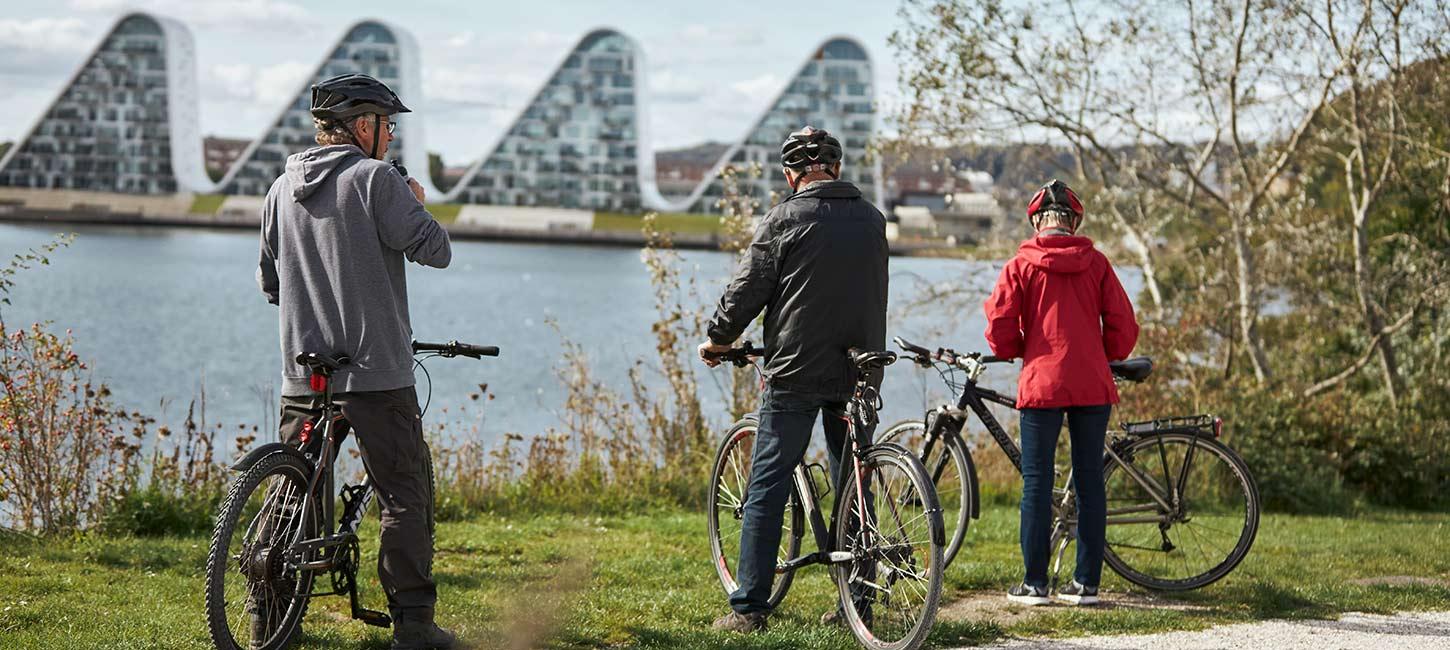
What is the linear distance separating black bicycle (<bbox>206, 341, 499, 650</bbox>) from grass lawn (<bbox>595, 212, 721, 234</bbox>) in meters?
77.1

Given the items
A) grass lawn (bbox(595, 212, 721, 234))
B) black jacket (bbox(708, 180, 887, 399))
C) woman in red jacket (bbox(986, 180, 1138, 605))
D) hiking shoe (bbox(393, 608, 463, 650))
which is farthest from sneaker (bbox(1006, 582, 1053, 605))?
grass lawn (bbox(595, 212, 721, 234))

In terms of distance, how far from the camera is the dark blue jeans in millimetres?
5207

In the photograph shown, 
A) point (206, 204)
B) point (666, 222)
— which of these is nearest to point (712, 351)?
point (666, 222)

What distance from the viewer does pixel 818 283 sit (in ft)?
16.6

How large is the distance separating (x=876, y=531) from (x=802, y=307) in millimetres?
796

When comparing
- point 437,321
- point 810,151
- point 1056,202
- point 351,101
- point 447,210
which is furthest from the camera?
point 447,210

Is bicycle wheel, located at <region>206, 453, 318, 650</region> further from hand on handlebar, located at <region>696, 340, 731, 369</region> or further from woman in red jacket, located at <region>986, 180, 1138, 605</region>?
woman in red jacket, located at <region>986, 180, 1138, 605</region>

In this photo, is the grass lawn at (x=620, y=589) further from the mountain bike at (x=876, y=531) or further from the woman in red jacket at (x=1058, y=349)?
the woman in red jacket at (x=1058, y=349)

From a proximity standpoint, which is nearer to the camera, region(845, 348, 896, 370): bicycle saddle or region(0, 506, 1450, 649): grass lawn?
region(845, 348, 896, 370): bicycle saddle

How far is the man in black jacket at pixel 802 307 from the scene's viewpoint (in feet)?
16.6

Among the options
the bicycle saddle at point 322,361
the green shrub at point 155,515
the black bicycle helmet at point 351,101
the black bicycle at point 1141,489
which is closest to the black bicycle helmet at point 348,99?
the black bicycle helmet at point 351,101

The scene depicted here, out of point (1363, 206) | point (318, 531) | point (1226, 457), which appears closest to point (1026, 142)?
point (1363, 206)

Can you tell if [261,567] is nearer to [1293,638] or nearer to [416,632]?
[416,632]

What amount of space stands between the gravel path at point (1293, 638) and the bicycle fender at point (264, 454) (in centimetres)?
242
